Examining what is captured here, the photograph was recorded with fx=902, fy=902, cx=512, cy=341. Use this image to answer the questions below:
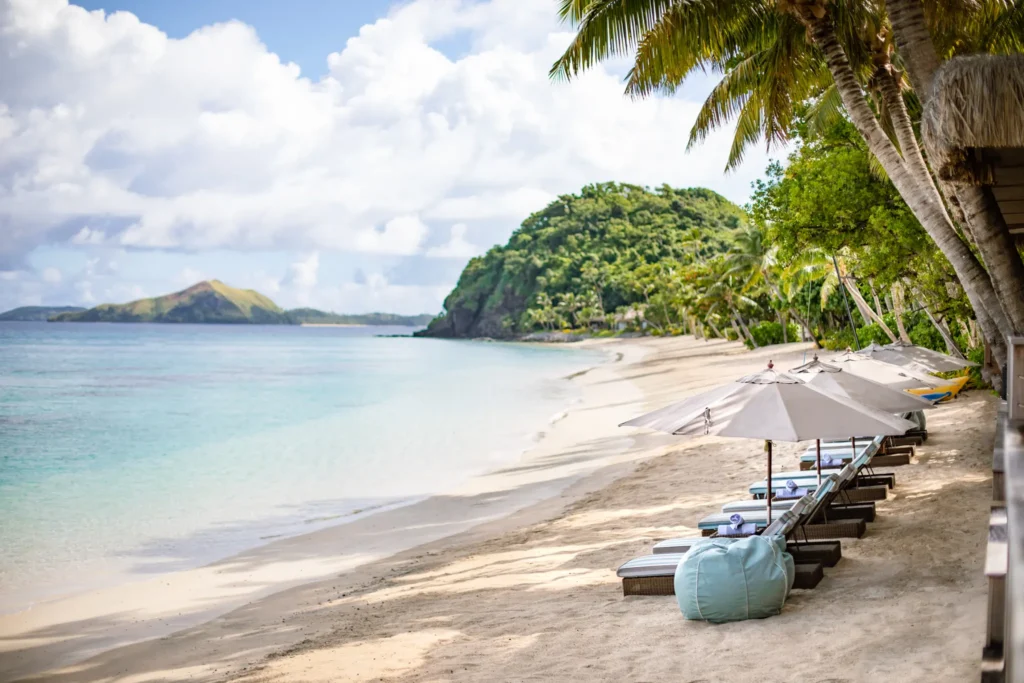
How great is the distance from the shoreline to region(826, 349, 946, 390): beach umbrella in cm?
430

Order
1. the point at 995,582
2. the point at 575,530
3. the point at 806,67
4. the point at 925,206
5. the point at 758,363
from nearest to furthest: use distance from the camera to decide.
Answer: the point at 995,582 → the point at 925,206 → the point at 575,530 → the point at 806,67 → the point at 758,363

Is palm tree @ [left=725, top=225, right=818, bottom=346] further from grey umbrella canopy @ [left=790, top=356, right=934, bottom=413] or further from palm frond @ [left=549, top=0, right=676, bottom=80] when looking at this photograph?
grey umbrella canopy @ [left=790, top=356, right=934, bottom=413]

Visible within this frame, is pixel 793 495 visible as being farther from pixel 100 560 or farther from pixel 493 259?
pixel 493 259

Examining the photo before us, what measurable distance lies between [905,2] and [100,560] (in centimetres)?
1007

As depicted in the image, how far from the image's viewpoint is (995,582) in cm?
338

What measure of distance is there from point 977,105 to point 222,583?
25.3ft

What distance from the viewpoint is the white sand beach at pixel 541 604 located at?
16.1 ft

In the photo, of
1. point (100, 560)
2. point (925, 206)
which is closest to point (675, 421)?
point (925, 206)

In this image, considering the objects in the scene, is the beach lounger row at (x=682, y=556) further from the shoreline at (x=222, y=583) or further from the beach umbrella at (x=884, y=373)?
the shoreline at (x=222, y=583)

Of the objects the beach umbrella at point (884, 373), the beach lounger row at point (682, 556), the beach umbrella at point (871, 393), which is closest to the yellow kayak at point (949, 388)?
the beach umbrella at point (884, 373)

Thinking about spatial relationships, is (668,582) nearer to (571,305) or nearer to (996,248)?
(996,248)

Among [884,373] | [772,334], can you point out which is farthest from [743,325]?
[884,373]

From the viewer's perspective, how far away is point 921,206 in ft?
26.6

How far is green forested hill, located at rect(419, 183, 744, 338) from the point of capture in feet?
336
